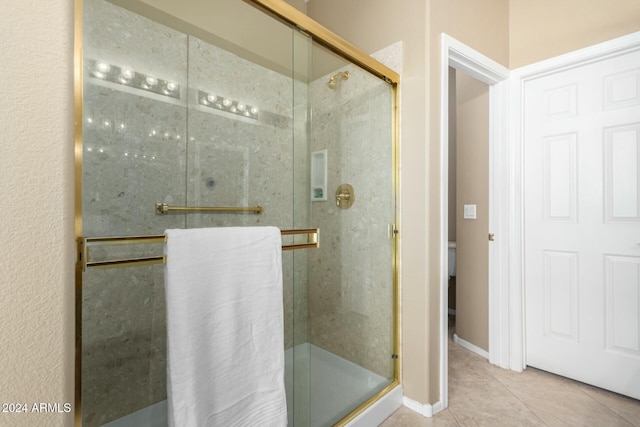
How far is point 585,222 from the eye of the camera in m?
1.97

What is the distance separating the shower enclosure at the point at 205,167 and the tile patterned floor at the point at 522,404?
465 mm

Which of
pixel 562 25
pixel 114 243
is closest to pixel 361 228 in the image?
pixel 114 243

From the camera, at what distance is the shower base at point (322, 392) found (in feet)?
4.13

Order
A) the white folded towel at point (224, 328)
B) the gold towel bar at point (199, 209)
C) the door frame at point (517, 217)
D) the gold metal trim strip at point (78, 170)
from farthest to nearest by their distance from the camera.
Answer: the door frame at point (517, 217)
the gold towel bar at point (199, 209)
the white folded towel at point (224, 328)
the gold metal trim strip at point (78, 170)

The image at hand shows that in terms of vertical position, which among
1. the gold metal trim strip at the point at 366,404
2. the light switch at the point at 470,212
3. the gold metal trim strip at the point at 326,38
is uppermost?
the gold metal trim strip at the point at 326,38

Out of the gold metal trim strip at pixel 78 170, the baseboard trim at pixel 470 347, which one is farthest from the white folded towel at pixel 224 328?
the baseboard trim at pixel 470 347

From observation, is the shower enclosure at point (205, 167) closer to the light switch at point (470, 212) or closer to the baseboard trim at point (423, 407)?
→ the baseboard trim at point (423, 407)

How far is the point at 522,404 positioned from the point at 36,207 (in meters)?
2.39

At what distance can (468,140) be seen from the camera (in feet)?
8.26

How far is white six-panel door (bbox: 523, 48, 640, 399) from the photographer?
5.96ft

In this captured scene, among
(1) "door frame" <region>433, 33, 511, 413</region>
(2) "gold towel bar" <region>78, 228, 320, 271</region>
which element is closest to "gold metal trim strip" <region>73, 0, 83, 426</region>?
(2) "gold towel bar" <region>78, 228, 320, 271</region>

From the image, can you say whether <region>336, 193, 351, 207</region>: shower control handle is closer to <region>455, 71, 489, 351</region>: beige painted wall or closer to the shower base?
the shower base

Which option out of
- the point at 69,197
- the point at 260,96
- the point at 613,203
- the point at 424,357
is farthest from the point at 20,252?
the point at 613,203

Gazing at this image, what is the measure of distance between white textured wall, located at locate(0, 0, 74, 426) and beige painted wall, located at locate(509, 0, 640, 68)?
2612 mm
